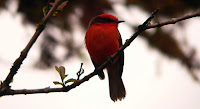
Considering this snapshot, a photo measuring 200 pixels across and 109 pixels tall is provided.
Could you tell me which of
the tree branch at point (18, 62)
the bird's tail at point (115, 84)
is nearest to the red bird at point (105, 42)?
the bird's tail at point (115, 84)

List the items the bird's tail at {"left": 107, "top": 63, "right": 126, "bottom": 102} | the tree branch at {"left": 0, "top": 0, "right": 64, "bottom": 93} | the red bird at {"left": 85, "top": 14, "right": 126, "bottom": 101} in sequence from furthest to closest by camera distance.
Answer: the bird's tail at {"left": 107, "top": 63, "right": 126, "bottom": 102} < the red bird at {"left": 85, "top": 14, "right": 126, "bottom": 101} < the tree branch at {"left": 0, "top": 0, "right": 64, "bottom": 93}

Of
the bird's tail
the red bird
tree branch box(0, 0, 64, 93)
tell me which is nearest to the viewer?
tree branch box(0, 0, 64, 93)

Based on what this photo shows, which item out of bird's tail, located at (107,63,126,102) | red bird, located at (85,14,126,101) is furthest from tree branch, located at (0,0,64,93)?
bird's tail, located at (107,63,126,102)

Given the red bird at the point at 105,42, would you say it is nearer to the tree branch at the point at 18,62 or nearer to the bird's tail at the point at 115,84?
the bird's tail at the point at 115,84

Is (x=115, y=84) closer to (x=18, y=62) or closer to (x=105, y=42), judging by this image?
(x=105, y=42)

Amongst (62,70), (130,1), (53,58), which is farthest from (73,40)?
→ (62,70)

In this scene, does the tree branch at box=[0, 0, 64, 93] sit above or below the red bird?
below

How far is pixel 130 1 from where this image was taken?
4965mm

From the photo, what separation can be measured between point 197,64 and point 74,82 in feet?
10.6

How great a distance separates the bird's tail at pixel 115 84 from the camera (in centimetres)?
481

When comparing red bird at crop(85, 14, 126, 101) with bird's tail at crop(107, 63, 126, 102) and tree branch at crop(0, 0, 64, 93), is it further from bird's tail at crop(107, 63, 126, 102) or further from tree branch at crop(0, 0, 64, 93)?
tree branch at crop(0, 0, 64, 93)

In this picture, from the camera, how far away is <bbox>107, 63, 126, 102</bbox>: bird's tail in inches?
189

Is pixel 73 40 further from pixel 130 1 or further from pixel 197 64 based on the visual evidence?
pixel 197 64

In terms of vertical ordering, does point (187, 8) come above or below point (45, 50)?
above
